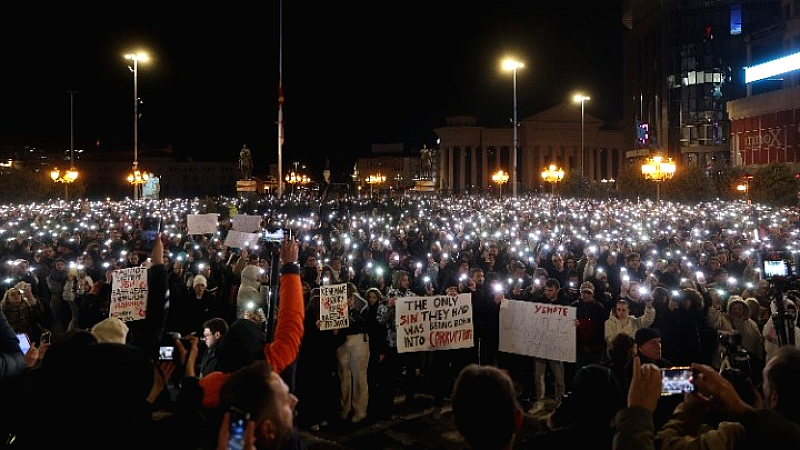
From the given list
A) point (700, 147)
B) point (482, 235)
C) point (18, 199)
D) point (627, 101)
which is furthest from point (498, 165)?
point (482, 235)

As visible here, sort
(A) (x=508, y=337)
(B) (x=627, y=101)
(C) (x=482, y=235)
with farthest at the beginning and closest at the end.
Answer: (B) (x=627, y=101) < (C) (x=482, y=235) < (A) (x=508, y=337)

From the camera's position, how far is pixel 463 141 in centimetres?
10662

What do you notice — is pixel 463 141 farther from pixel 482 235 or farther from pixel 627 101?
pixel 482 235

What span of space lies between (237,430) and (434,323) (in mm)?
6775

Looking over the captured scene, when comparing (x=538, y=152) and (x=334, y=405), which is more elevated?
(x=538, y=152)

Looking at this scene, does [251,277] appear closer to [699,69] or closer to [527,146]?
[699,69]

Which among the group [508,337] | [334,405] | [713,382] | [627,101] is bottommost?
[334,405]

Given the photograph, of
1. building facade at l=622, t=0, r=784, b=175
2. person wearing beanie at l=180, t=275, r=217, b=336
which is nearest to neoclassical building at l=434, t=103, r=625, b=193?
building facade at l=622, t=0, r=784, b=175

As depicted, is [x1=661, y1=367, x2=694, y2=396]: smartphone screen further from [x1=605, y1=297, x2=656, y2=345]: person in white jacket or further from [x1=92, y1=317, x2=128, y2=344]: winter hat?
[x1=605, y1=297, x2=656, y2=345]: person in white jacket

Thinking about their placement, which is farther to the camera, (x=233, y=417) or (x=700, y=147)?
(x=700, y=147)

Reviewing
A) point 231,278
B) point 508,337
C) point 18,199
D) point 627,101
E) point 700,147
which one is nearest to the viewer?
point 508,337

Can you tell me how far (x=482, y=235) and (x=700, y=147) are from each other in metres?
68.3

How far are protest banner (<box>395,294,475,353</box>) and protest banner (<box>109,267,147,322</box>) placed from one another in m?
3.58

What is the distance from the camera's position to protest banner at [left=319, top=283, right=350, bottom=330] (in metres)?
9.40
